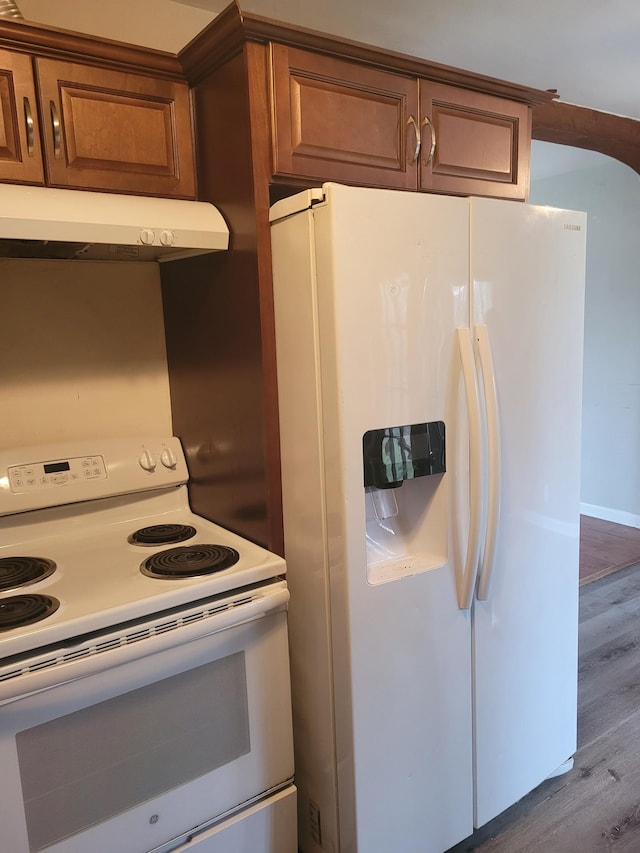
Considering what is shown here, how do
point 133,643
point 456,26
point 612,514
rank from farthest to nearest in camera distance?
point 612,514
point 456,26
point 133,643

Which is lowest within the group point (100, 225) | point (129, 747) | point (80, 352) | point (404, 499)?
point (129, 747)

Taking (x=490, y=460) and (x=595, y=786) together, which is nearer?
(x=490, y=460)

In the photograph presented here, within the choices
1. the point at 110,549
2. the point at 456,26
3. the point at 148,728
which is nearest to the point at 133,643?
the point at 148,728

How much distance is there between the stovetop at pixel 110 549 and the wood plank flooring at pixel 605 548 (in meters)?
2.55

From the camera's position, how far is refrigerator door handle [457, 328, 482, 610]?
155cm

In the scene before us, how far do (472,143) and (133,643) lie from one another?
159 centimetres

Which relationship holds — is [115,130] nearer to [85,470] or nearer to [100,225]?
[100,225]

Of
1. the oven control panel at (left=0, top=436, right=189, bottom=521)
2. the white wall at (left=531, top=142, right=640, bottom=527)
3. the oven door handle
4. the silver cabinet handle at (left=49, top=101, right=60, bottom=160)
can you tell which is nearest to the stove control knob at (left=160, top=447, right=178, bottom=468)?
the oven control panel at (left=0, top=436, right=189, bottom=521)

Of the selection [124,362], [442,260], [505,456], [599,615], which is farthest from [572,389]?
[599,615]

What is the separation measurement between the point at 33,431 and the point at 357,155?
116cm

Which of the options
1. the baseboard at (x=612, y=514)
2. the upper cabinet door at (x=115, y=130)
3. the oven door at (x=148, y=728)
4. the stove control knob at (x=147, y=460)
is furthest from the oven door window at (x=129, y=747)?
the baseboard at (x=612, y=514)

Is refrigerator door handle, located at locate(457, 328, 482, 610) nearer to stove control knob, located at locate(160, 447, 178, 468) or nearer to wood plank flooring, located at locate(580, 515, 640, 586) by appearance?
stove control knob, located at locate(160, 447, 178, 468)

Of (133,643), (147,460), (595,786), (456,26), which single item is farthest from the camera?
(456,26)

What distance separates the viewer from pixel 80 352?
1854mm
